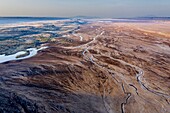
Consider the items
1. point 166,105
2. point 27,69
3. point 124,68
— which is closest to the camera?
point 166,105

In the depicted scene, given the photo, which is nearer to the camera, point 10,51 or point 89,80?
point 89,80

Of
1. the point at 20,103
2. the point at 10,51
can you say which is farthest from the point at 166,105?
the point at 10,51

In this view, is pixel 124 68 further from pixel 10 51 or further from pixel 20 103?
pixel 10 51

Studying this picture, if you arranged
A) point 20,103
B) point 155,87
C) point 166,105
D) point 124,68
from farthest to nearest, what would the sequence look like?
point 124,68, point 155,87, point 166,105, point 20,103

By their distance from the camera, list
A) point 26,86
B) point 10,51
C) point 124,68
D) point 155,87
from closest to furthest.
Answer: point 26,86, point 155,87, point 124,68, point 10,51

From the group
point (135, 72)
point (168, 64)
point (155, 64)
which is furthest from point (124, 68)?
point (168, 64)

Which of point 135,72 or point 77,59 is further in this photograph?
point 77,59

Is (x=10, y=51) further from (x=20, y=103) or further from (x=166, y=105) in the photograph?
(x=166, y=105)
